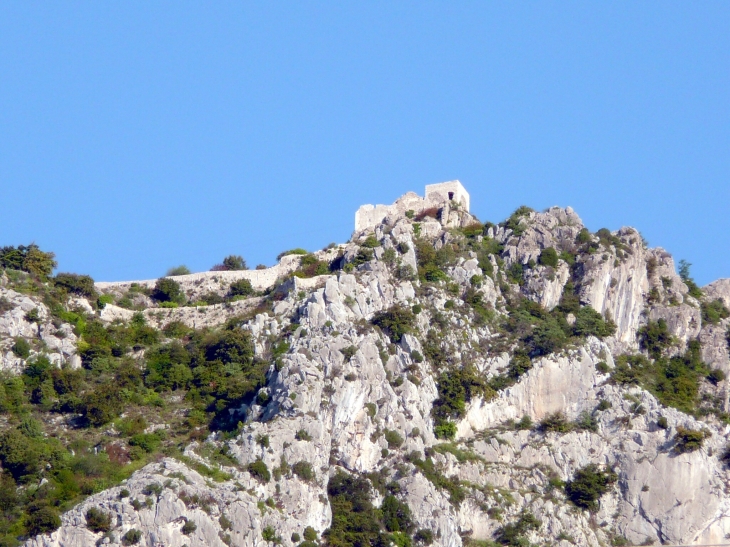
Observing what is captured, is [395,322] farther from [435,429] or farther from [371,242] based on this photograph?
[371,242]

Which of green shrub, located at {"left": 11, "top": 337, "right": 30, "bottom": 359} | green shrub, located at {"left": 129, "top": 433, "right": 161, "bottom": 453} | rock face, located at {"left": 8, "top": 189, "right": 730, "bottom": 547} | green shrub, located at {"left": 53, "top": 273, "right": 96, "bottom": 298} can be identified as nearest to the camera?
rock face, located at {"left": 8, "top": 189, "right": 730, "bottom": 547}

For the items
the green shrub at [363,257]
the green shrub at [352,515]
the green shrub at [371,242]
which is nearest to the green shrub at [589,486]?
the green shrub at [352,515]

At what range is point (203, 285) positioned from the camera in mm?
98750

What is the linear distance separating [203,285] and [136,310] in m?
4.90

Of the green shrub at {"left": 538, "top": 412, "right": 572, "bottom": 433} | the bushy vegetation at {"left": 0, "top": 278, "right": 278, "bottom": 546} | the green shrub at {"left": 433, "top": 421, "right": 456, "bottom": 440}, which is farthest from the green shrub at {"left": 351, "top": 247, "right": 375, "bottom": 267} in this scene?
the green shrub at {"left": 538, "top": 412, "right": 572, "bottom": 433}

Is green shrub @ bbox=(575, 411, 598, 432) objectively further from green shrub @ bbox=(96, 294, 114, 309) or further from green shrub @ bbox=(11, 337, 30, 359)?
green shrub @ bbox=(11, 337, 30, 359)

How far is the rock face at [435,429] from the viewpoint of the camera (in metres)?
75.1

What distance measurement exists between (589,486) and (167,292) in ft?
89.7

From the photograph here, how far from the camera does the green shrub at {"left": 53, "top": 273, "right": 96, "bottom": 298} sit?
310ft

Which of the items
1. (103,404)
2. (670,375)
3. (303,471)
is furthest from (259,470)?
(670,375)

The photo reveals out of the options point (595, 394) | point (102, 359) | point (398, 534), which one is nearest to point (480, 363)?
point (595, 394)

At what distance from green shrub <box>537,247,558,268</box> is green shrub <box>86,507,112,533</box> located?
3054 centimetres

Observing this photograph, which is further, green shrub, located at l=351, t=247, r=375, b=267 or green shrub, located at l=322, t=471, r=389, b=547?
green shrub, located at l=351, t=247, r=375, b=267

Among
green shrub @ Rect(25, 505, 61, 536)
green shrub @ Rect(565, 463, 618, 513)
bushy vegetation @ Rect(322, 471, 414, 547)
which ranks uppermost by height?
green shrub @ Rect(565, 463, 618, 513)
